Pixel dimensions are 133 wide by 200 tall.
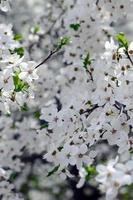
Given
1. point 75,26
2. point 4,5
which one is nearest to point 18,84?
point 4,5

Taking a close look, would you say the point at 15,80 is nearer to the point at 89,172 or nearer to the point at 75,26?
the point at 89,172

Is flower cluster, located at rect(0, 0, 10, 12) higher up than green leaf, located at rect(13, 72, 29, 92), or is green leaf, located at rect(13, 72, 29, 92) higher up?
flower cluster, located at rect(0, 0, 10, 12)

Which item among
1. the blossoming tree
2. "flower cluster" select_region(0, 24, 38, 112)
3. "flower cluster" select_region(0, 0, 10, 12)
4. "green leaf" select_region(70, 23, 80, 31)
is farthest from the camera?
"green leaf" select_region(70, 23, 80, 31)

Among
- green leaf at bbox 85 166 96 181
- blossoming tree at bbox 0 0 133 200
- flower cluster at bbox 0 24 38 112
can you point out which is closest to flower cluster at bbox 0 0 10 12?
blossoming tree at bbox 0 0 133 200

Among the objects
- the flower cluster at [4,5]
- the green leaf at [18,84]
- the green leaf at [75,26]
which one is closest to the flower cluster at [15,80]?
the green leaf at [18,84]

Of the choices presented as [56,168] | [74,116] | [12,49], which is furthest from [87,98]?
[12,49]

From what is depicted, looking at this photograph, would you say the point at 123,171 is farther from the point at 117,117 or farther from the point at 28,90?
the point at 28,90

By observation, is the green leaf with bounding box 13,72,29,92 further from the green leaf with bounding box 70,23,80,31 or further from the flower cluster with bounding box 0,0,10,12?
the green leaf with bounding box 70,23,80,31

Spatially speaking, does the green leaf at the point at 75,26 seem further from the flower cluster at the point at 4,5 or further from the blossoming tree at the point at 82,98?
the flower cluster at the point at 4,5

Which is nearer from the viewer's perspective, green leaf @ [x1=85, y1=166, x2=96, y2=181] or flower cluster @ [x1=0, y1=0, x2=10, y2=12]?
green leaf @ [x1=85, y1=166, x2=96, y2=181]

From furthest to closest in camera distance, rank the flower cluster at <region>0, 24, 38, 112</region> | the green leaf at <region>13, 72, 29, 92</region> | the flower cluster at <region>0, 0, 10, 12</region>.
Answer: the flower cluster at <region>0, 0, 10, 12</region>, the green leaf at <region>13, 72, 29, 92</region>, the flower cluster at <region>0, 24, 38, 112</region>

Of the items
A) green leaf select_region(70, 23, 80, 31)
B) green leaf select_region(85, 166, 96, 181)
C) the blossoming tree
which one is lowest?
green leaf select_region(85, 166, 96, 181)
